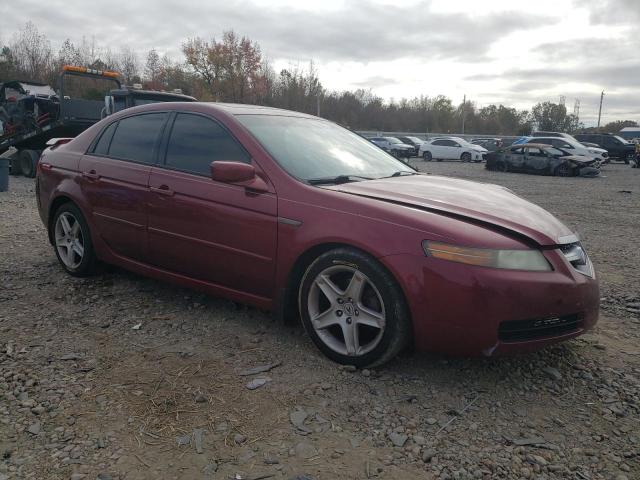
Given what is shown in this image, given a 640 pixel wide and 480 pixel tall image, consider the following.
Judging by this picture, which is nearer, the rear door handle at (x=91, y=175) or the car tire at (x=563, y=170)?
the rear door handle at (x=91, y=175)

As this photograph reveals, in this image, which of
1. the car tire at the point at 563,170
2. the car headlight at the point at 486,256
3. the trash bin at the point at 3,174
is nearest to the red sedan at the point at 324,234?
the car headlight at the point at 486,256

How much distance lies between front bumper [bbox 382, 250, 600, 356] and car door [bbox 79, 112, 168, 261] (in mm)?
2131

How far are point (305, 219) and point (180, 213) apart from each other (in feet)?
3.41

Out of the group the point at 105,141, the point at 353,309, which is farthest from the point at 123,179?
the point at 353,309

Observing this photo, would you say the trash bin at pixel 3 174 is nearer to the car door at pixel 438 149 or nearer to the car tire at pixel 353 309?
the car tire at pixel 353 309

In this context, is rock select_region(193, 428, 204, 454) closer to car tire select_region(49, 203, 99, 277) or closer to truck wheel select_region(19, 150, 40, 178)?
car tire select_region(49, 203, 99, 277)

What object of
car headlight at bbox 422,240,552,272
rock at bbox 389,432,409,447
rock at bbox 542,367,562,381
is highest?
car headlight at bbox 422,240,552,272

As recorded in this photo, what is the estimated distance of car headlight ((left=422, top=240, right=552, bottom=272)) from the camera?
2729 mm

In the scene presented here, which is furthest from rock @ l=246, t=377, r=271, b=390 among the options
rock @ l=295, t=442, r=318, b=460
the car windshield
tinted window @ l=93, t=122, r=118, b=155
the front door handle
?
tinted window @ l=93, t=122, r=118, b=155

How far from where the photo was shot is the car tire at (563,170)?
20.5m

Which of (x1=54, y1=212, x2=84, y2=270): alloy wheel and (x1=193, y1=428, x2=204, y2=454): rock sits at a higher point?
(x1=54, y1=212, x2=84, y2=270): alloy wheel

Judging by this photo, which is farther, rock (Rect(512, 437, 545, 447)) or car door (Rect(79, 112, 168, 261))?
car door (Rect(79, 112, 168, 261))

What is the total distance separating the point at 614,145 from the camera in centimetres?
3027

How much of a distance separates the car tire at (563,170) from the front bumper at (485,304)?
1966 centimetres
